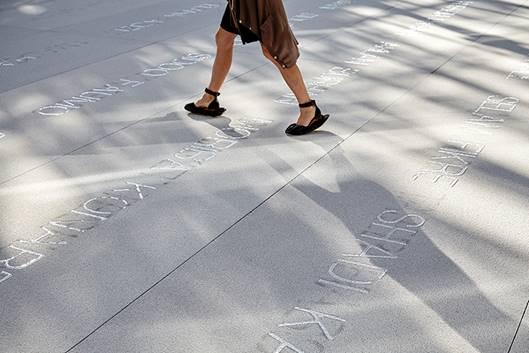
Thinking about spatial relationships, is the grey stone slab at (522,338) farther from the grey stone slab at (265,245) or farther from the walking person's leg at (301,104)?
the walking person's leg at (301,104)

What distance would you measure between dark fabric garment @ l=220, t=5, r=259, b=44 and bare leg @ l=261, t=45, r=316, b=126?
0.30 feet

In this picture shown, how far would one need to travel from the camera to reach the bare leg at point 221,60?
4.84m

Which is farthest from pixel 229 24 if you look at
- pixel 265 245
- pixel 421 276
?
pixel 421 276

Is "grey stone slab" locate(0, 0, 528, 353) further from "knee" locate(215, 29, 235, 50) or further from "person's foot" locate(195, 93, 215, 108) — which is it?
"knee" locate(215, 29, 235, 50)

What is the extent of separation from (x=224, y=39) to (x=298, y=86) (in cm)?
57

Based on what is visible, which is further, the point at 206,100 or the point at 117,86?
the point at 117,86

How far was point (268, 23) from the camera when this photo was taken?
14.8 feet

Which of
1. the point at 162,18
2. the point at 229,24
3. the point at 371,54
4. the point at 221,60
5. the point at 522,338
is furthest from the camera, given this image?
the point at 162,18

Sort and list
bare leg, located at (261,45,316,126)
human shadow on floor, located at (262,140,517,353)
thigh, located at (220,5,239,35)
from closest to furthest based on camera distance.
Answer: human shadow on floor, located at (262,140,517,353) → bare leg, located at (261,45,316,126) → thigh, located at (220,5,239,35)

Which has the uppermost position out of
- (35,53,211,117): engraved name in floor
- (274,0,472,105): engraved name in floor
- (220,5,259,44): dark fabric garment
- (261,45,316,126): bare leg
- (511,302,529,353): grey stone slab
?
(220,5,259,44): dark fabric garment

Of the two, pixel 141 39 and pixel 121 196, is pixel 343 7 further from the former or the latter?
pixel 121 196

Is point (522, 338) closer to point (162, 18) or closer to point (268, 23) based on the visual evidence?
point (268, 23)

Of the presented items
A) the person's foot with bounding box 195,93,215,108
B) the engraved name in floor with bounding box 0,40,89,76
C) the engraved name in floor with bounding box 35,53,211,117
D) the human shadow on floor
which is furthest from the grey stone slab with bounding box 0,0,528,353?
the engraved name in floor with bounding box 0,40,89,76

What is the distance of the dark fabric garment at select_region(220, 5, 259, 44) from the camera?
459 cm
